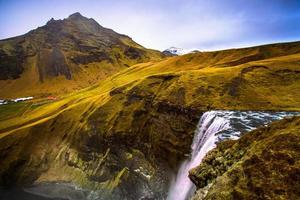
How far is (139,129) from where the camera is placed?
64812 millimetres

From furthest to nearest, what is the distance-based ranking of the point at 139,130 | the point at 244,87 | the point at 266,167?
1. the point at 139,130
2. the point at 244,87
3. the point at 266,167

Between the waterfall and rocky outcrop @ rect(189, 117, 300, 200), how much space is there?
770 inches

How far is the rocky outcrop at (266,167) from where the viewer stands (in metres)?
12.6

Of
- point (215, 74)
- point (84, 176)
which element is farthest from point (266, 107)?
point (84, 176)

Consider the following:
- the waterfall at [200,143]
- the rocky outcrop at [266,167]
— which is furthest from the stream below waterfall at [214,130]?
the rocky outcrop at [266,167]

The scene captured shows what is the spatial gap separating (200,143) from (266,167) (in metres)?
30.4

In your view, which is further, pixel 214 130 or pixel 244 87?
pixel 244 87

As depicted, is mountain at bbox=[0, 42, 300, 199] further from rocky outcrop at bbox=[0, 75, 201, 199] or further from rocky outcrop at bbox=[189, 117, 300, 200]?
rocky outcrop at bbox=[189, 117, 300, 200]

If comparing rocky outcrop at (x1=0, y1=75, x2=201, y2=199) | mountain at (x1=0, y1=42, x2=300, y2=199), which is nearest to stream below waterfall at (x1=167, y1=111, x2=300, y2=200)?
mountain at (x1=0, y1=42, x2=300, y2=199)

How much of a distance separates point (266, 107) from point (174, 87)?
895 inches

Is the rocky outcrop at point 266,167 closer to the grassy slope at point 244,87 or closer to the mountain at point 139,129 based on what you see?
the mountain at point 139,129

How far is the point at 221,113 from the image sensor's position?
46375mm

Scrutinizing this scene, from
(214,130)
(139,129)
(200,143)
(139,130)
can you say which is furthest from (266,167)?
(139,129)

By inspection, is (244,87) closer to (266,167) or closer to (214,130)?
(214,130)
